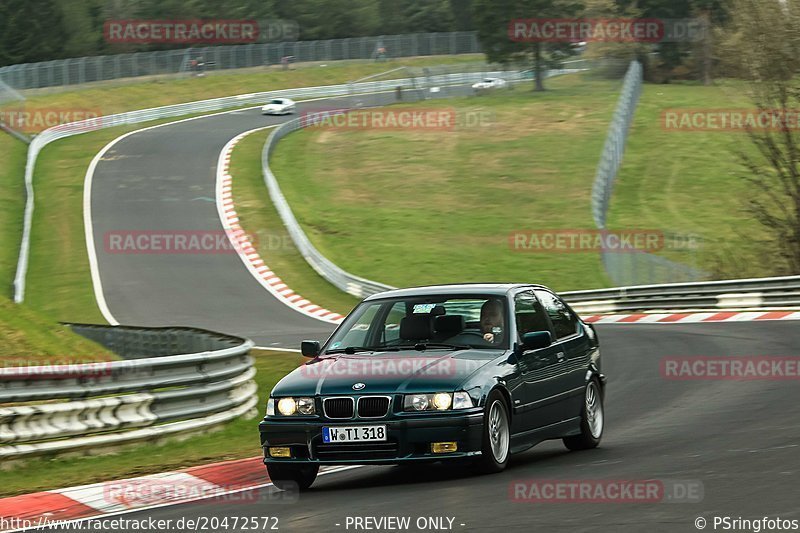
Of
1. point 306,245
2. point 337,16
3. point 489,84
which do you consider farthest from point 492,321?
point 337,16

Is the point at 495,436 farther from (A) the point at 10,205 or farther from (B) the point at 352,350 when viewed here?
(A) the point at 10,205

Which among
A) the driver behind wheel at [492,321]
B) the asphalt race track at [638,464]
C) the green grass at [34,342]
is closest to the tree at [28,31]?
the asphalt race track at [638,464]

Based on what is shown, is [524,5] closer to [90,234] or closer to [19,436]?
[90,234]

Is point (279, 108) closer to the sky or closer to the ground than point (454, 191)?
closer to the sky

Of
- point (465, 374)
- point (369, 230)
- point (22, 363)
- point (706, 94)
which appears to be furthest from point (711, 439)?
point (706, 94)

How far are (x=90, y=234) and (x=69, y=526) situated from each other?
112 ft

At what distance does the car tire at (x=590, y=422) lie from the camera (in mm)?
10859

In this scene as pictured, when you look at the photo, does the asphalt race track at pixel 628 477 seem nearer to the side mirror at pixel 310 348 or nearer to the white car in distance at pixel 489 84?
the side mirror at pixel 310 348

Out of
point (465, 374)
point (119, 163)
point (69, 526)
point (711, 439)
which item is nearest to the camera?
point (69, 526)

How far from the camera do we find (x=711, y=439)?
10.6 metres

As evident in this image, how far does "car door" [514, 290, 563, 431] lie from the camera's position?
9797mm

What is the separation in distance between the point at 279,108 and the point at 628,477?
6519cm

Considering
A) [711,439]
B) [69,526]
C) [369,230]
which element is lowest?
[369,230]

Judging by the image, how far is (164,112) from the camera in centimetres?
7112
